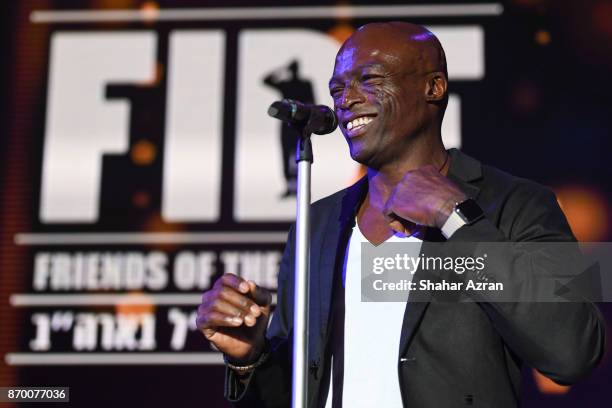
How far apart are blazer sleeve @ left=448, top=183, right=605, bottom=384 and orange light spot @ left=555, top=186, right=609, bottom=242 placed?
1.40 meters

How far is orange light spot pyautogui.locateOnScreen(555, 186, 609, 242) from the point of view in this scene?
333cm

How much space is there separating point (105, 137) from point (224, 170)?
54 cm

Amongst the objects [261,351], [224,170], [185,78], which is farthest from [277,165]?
[261,351]

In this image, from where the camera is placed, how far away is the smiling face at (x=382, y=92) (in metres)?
2.24

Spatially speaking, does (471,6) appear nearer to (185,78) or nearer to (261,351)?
(185,78)

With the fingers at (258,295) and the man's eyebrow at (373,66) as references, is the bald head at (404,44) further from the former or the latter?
the fingers at (258,295)

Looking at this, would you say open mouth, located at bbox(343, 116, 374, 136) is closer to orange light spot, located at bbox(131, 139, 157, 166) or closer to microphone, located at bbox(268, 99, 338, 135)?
microphone, located at bbox(268, 99, 338, 135)

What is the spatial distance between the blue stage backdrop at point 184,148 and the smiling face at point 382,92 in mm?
1207

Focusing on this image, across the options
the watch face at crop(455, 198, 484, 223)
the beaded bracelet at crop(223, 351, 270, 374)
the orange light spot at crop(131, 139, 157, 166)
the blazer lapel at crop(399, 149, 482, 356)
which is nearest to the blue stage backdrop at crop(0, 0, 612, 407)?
the orange light spot at crop(131, 139, 157, 166)

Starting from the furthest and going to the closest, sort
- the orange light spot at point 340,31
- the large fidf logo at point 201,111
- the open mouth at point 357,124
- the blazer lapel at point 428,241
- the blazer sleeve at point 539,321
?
the orange light spot at point 340,31
the large fidf logo at point 201,111
the open mouth at point 357,124
the blazer lapel at point 428,241
the blazer sleeve at point 539,321

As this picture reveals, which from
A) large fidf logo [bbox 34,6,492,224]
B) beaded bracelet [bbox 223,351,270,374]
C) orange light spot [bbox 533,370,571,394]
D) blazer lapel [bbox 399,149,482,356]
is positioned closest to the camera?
blazer lapel [bbox 399,149,482,356]

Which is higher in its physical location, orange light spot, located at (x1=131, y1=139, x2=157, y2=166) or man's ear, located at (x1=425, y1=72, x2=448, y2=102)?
man's ear, located at (x1=425, y1=72, x2=448, y2=102)

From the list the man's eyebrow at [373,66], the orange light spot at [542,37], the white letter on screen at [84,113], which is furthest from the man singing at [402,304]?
the white letter on screen at [84,113]

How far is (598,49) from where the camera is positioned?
3488 millimetres
